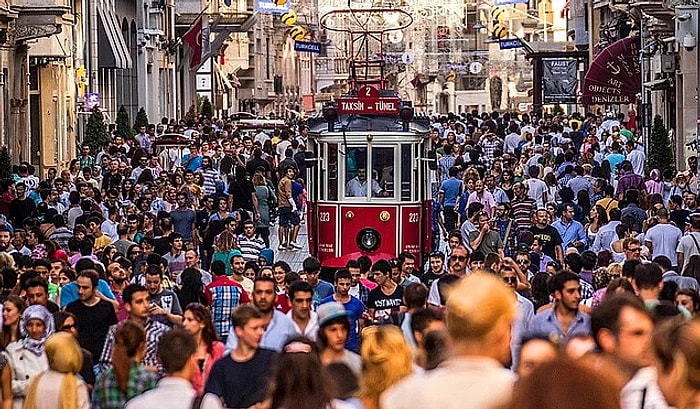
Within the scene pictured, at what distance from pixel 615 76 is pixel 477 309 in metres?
41.9

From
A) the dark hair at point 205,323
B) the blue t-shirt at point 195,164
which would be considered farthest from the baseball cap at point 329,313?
the blue t-shirt at point 195,164

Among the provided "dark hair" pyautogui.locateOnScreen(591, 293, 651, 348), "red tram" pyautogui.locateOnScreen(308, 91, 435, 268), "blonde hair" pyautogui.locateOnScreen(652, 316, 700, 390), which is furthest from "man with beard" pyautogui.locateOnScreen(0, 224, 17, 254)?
"blonde hair" pyautogui.locateOnScreen(652, 316, 700, 390)

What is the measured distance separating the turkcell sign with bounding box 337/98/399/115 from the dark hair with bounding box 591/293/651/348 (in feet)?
48.7

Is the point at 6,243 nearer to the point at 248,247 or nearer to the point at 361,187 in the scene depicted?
the point at 248,247

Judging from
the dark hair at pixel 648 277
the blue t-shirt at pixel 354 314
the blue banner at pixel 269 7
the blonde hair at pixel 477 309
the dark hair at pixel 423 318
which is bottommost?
the blue t-shirt at pixel 354 314

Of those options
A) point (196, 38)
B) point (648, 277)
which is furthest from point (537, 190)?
point (196, 38)

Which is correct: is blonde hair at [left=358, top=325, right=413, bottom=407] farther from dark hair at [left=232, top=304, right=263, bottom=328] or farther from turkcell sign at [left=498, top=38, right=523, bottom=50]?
turkcell sign at [left=498, top=38, right=523, bottom=50]

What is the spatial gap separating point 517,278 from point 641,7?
24.1 m

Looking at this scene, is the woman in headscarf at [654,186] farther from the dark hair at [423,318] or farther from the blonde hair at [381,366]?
the blonde hair at [381,366]

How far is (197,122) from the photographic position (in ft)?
179

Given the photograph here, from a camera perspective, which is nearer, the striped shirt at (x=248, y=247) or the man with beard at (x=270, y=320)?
the man with beard at (x=270, y=320)

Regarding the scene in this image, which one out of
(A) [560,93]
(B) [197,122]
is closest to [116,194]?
(B) [197,122]

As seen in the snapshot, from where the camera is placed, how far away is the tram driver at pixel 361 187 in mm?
23016

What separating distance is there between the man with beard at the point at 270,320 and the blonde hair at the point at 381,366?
8.35ft
